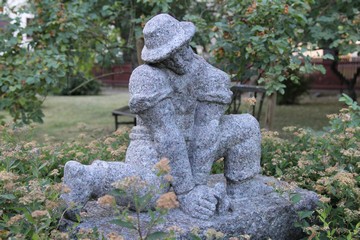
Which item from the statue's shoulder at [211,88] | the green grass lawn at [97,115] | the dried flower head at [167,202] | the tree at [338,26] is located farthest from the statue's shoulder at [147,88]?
the green grass lawn at [97,115]

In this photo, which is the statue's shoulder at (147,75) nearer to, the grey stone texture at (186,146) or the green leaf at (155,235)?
the grey stone texture at (186,146)

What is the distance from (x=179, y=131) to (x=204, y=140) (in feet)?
0.71

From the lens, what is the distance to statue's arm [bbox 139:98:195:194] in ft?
9.70

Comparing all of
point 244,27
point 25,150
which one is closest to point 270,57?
point 244,27

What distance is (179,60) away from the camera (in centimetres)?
303

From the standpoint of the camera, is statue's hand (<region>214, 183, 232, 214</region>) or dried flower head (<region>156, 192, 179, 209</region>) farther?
statue's hand (<region>214, 183, 232, 214</region>)

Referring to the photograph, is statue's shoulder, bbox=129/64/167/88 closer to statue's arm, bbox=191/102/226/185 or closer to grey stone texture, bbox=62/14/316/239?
grey stone texture, bbox=62/14/316/239

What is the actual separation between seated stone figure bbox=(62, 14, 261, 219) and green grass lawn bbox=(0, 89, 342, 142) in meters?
5.52

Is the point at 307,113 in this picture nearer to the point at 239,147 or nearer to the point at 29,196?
the point at 239,147

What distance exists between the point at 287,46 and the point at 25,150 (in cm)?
285

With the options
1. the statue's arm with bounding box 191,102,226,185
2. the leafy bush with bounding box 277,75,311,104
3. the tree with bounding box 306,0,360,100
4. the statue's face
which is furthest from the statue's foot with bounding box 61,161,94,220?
the leafy bush with bounding box 277,75,311,104

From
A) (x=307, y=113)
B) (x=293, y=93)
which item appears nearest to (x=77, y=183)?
(x=307, y=113)

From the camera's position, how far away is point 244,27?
574 cm

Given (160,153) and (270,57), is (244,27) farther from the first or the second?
(160,153)
